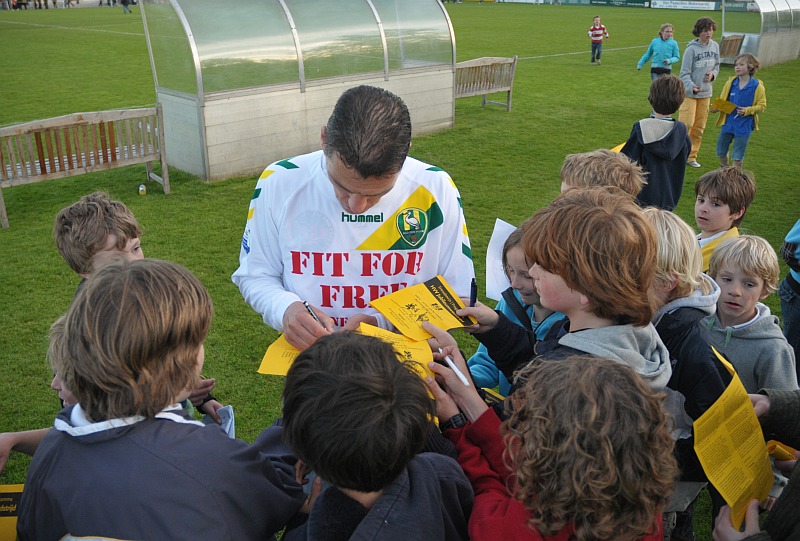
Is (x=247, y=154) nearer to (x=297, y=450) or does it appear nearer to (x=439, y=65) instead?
(x=439, y=65)

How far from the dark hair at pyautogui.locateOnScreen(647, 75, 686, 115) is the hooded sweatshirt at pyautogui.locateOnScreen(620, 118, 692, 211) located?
418 mm

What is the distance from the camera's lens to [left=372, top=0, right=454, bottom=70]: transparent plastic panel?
35.9 feet

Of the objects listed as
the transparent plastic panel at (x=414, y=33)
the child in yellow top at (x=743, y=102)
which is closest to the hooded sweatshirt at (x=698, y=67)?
the child in yellow top at (x=743, y=102)

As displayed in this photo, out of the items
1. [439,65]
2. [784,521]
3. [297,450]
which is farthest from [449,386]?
[439,65]

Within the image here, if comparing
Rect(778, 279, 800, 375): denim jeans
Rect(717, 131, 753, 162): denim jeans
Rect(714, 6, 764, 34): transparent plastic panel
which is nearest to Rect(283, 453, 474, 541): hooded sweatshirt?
Rect(778, 279, 800, 375): denim jeans

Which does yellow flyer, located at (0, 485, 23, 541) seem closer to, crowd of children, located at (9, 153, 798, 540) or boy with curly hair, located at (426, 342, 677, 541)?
crowd of children, located at (9, 153, 798, 540)

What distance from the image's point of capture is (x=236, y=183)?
9.37 metres

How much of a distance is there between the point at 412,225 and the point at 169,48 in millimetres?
7638

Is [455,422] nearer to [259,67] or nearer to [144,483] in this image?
[144,483]

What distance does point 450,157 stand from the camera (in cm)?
1086

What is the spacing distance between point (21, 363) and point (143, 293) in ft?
13.7

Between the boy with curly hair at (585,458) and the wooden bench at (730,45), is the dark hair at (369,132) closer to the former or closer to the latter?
the boy with curly hair at (585,458)

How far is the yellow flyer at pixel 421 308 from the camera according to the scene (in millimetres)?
2395

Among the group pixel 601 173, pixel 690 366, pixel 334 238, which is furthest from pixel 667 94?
pixel 334 238
